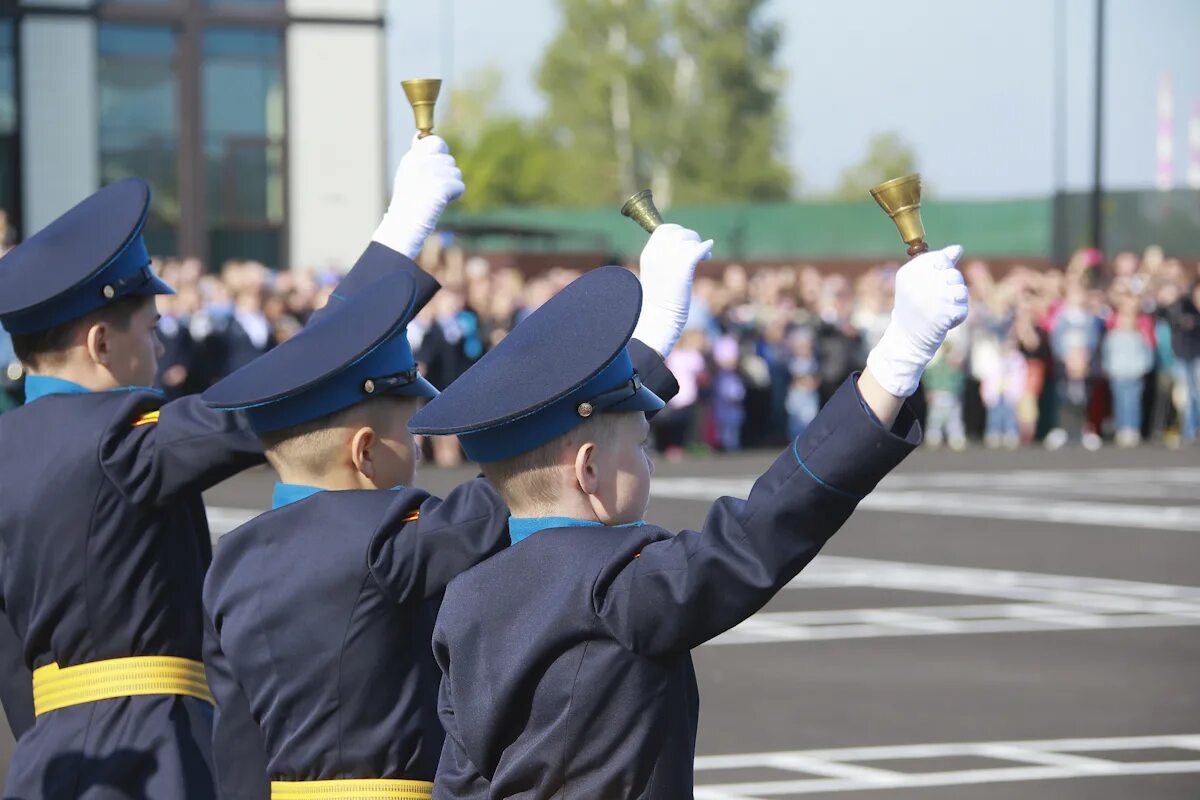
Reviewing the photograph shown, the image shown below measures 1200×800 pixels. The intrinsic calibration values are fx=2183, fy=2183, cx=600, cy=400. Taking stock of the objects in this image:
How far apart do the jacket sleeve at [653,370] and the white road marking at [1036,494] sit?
13.0m

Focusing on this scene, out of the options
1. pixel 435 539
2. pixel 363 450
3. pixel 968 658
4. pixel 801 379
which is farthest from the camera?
pixel 801 379

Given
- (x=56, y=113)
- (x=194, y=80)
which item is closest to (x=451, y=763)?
(x=56, y=113)

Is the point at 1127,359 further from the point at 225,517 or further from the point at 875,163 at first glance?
the point at 875,163

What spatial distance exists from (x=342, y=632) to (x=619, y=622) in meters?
0.91

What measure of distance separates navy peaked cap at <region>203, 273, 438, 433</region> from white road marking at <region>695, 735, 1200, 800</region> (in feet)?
12.8

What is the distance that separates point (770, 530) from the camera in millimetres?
3139

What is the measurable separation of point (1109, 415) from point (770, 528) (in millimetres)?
23383

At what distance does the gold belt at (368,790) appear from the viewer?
4.05 m

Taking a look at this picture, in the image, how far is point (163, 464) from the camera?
4.54m

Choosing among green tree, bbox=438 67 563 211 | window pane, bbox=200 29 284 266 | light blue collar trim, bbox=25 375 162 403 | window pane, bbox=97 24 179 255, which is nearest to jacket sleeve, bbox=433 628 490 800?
light blue collar trim, bbox=25 375 162 403

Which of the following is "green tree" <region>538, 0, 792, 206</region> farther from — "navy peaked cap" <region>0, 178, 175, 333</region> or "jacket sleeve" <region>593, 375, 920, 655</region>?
"jacket sleeve" <region>593, 375, 920, 655</region>

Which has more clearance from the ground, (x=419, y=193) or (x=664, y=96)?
(x=664, y=96)

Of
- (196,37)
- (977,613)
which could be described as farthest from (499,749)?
(196,37)

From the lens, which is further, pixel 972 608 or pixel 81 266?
pixel 972 608
